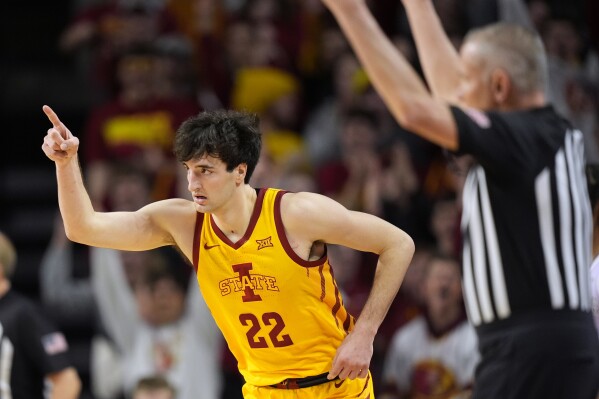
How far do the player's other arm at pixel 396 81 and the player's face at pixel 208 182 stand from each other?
1286 millimetres

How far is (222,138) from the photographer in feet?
16.1

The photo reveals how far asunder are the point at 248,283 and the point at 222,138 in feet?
2.08

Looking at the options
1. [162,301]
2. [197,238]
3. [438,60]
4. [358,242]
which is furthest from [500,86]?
[162,301]

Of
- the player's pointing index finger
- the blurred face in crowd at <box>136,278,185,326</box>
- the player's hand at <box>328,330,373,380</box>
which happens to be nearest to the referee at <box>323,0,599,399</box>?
the player's hand at <box>328,330,373,380</box>

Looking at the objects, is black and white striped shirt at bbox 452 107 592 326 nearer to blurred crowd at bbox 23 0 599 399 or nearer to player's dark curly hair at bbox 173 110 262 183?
player's dark curly hair at bbox 173 110 262 183

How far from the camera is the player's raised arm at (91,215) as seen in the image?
464 centimetres

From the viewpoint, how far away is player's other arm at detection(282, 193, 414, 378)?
16.0 feet

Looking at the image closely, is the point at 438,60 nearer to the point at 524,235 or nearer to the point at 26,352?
the point at 524,235

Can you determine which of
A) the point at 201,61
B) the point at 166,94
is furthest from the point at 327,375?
the point at 201,61

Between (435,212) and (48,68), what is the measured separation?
5.86 meters

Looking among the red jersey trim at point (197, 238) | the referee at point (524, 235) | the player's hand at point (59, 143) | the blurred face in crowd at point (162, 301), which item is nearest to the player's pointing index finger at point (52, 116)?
the player's hand at point (59, 143)

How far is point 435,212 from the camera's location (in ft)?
29.5

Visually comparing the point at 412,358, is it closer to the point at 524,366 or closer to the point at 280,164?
the point at 280,164

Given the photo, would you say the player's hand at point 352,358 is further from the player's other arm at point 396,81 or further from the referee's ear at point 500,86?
the player's other arm at point 396,81
